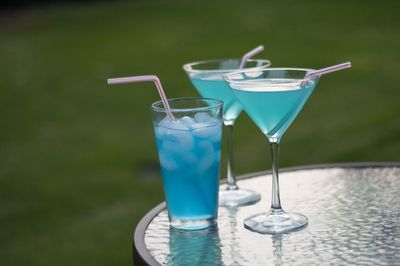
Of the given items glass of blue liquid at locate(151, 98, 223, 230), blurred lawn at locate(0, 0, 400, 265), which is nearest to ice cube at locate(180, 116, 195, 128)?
glass of blue liquid at locate(151, 98, 223, 230)

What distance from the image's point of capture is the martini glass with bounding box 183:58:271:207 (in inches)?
71.1

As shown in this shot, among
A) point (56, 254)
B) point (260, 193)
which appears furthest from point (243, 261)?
point (56, 254)

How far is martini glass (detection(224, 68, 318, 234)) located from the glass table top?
4cm

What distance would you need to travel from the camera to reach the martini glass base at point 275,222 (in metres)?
1.65

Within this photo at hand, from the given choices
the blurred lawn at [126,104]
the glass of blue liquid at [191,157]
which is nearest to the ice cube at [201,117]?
the glass of blue liquid at [191,157]

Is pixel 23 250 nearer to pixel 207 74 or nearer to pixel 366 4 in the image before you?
pixel 207 74

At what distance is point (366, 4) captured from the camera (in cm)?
1002

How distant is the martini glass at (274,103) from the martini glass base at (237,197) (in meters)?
0.13

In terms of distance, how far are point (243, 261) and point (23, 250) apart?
2.38 metres

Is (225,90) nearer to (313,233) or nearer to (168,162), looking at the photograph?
(168,162)

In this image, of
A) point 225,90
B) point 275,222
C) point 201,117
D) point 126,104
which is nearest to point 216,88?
point 225,90

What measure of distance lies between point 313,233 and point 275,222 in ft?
0.31

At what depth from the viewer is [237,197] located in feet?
6.22

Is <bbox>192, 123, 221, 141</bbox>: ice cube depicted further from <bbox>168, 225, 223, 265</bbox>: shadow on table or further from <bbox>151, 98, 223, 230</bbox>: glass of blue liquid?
<bbox>168, 225, 223, 265</bbox>: shadow on table
